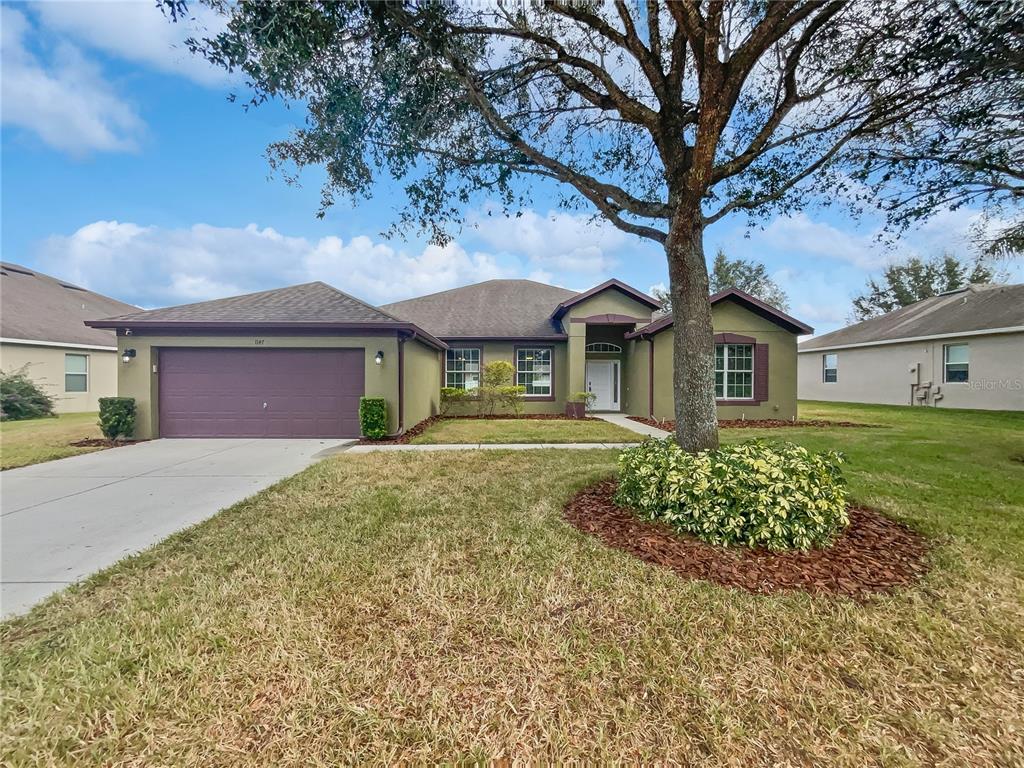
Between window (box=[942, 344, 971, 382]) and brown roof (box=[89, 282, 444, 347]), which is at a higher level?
brown roof (box=[89, 282, 444, 347])

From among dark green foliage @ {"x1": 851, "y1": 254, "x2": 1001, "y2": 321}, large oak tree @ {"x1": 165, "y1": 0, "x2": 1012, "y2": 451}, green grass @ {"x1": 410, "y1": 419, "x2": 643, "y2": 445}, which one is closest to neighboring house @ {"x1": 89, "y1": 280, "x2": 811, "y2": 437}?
green grass @ {"x1": 410, "y1": 419, "x2": 643, "y2": 445}

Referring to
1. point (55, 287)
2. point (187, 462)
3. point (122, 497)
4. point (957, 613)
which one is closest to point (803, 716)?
point (957, 613)

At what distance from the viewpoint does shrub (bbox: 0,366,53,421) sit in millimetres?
13797

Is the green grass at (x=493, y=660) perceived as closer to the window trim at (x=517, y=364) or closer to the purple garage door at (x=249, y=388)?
the purple garage door at (x=249, y=388)

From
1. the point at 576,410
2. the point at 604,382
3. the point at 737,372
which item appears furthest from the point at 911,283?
the point at 576,410

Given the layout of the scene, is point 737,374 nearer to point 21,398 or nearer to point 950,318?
point 950,318

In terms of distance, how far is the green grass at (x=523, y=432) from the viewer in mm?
9781

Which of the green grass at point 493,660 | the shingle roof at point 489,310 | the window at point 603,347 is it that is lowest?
the green grass at point 493,660

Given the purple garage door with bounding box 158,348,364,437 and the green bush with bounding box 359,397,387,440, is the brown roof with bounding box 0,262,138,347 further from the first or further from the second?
the green bush with bounding box 359,397,387,440

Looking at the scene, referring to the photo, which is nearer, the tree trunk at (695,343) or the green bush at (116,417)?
the tree trunk at (695,343)

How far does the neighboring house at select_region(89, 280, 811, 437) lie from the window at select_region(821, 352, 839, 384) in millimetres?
11799

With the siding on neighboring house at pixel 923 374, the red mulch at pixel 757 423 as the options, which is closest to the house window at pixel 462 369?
the red mulch at pixel 757 423

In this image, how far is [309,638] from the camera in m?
2.54

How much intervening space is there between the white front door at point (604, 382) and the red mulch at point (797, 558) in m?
11.7
